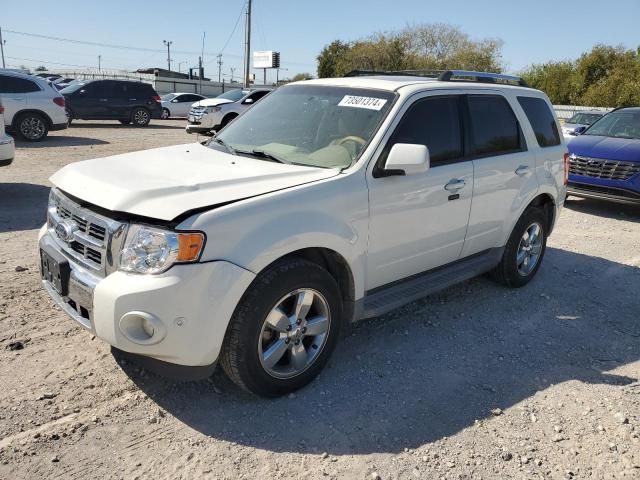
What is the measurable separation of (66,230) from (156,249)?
78 cm

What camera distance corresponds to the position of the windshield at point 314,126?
376 centimetres

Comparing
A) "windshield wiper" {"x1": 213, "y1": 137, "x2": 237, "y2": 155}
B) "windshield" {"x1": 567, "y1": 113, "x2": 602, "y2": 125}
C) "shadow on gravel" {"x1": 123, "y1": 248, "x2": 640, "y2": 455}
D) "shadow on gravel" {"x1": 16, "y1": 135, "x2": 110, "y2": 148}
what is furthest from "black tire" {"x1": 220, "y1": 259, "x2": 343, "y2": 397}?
"windshield" {"x1": 567, "y1": 113, "x2": 602, "y2": 125}

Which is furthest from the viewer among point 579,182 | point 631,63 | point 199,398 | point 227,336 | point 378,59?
point 378,59

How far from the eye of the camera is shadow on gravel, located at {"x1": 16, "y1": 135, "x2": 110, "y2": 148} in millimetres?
13742

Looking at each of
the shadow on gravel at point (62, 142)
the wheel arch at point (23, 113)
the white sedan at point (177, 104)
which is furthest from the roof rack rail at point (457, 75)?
the white sedan at point (177, 104)

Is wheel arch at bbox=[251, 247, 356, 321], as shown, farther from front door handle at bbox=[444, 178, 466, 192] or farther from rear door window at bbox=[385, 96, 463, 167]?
front door handle at bbox=[444, 178, 466, 192]

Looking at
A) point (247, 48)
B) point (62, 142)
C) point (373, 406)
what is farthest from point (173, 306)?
point (247, 48)

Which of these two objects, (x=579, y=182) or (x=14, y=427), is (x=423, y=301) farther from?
(x=579, y=182)

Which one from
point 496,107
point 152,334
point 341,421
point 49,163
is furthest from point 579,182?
point 49,163

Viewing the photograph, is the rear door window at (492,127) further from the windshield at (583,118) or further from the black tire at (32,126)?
the black tire at (32,126)

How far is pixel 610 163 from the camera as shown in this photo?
871cm

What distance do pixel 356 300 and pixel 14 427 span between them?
6.74 ft

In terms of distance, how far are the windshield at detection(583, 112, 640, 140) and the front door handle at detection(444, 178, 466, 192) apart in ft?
21.6

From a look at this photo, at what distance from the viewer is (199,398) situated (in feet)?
10.8
